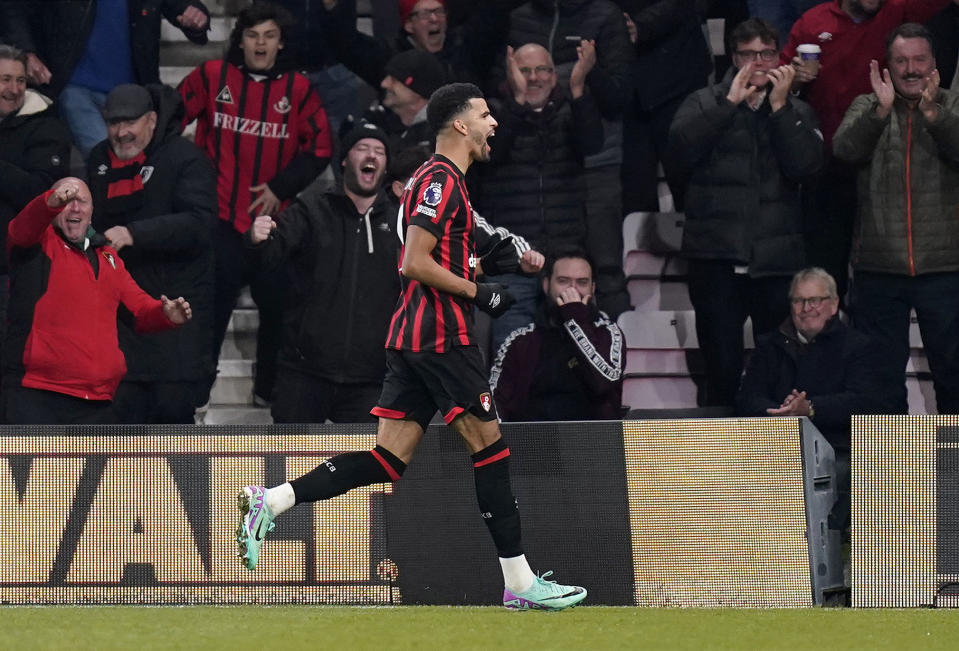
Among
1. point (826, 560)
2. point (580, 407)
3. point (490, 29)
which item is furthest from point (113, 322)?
point (826, 560)

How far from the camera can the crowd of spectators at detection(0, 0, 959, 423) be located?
8617 millimetres

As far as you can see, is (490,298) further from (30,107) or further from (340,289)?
(30,107)

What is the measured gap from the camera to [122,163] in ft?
29.7

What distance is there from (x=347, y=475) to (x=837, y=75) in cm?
440

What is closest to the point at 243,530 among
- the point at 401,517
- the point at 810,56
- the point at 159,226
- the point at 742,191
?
the point at 401,517

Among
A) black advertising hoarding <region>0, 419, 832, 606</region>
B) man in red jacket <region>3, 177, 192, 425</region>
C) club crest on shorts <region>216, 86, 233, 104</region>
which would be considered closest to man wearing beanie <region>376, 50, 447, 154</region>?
club crest on shorts <region>216, 86, 233, 104</region>

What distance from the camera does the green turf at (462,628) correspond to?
5605mm

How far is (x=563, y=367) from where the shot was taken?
28.2ft

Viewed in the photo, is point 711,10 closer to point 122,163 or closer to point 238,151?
point 238,151

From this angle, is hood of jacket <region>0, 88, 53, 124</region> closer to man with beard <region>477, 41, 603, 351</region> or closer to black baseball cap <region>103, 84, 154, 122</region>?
black baseball cap <region>103, 84, 154, 122</region>

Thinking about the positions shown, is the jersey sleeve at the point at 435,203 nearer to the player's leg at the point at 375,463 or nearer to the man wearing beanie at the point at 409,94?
the player's leg at the point at 375,463

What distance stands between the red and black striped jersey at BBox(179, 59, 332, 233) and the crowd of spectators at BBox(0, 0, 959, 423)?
0.04ft

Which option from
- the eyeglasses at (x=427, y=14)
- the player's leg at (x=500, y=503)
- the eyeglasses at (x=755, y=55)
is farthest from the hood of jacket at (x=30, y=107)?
the player's leg at (x=500, y=503)

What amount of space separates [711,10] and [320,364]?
3.71 metres
